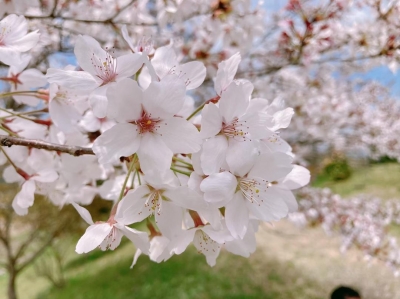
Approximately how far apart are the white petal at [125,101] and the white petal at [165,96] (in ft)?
0.04

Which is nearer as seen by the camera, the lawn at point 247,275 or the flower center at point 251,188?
the flower center at point 251,188

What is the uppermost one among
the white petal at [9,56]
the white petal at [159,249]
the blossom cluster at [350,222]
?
the white petal at [9,56]

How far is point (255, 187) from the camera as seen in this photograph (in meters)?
0.57

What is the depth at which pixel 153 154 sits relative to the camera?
515 millimetres

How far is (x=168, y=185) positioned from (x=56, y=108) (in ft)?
1.24

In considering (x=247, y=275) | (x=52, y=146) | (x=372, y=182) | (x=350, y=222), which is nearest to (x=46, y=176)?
(x=52, y=146)

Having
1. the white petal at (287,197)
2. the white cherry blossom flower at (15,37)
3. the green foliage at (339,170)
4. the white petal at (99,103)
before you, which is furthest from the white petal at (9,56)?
the green foliage at (339,170)

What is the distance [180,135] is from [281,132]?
825mm

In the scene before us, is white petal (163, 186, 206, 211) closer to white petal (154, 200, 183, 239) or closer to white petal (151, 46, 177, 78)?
white petal (154, 200, 183, 239)

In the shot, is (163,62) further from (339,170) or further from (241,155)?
(339,170)

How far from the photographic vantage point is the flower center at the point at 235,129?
21.3 inches

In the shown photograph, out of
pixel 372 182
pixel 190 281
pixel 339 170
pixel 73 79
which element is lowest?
pixel 339 170

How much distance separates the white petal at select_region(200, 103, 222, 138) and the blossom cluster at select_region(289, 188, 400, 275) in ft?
8.66

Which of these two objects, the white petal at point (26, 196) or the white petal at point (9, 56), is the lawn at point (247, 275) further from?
the white petal at point (9, 56)
